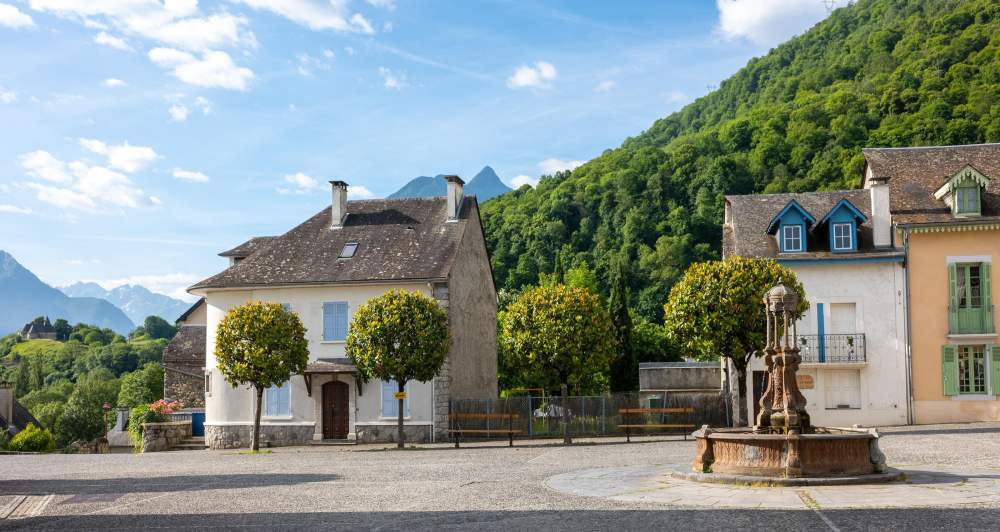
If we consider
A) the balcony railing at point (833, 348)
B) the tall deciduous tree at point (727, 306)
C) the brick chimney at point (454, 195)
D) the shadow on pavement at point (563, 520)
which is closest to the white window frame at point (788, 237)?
the balcony railing at point (833, 348)

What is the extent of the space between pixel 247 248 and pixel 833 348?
23737 mm

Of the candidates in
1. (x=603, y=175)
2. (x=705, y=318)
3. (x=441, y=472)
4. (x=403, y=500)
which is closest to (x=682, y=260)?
(x=603, y=175)

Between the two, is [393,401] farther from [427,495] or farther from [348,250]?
[427,495]

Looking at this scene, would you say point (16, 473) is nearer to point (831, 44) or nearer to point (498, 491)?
point (498, 491)

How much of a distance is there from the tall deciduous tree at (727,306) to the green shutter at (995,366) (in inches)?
313


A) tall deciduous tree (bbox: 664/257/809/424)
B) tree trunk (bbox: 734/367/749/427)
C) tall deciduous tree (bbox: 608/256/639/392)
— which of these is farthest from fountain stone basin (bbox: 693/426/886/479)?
tall deciduous tree (bbox: 608/256/639/392)

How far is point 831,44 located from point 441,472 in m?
74.7

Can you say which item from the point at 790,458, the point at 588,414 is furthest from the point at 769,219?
the point at 790,458

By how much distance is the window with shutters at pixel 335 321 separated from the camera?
33656 millimetres

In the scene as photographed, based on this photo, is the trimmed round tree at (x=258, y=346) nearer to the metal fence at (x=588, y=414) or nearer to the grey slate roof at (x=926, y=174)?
the metal fence at (x=588, y=414)

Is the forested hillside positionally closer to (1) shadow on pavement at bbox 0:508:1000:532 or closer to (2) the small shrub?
(2) the small shrub

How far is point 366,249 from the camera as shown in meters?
35.3

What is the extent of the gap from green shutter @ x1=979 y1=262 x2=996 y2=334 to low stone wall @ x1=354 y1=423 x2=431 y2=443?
19148 millimetres

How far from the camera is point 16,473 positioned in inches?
904
